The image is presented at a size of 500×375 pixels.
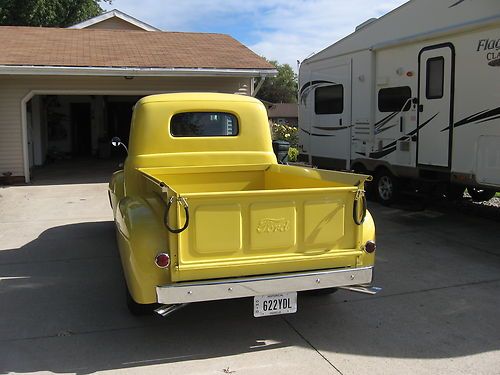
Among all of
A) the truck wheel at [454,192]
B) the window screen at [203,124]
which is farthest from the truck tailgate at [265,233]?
the truck wheel at [454,192]

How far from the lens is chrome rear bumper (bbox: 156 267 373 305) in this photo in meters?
3.67

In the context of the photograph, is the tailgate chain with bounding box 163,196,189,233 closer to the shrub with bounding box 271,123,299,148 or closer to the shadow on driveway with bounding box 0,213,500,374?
the shadow on driveway with bounding box 0,213,500,374

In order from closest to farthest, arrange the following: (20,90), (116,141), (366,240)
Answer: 1. (366,240)
2. (116,141)
3. (20,90)

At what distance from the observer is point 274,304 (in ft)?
12.9

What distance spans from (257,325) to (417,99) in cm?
572

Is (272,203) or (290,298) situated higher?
(272,203)

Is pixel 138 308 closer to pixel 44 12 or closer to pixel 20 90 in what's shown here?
pixel 20 90

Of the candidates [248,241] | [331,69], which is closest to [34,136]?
[331,69]

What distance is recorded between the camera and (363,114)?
1025cm

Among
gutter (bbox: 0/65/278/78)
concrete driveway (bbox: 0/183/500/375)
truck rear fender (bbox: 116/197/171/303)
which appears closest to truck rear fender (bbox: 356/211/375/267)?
concrete driveway (bbox: 0/183/500/375)

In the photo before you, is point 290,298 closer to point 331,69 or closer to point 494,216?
point 494,216

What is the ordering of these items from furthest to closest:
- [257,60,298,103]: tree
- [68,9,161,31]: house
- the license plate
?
[257,60,298,103]: tree, [68,9,161,31]: house, the license plate

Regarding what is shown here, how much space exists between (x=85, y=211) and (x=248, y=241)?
671 centimetres

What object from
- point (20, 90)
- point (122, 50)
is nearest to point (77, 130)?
point (122, 50)
